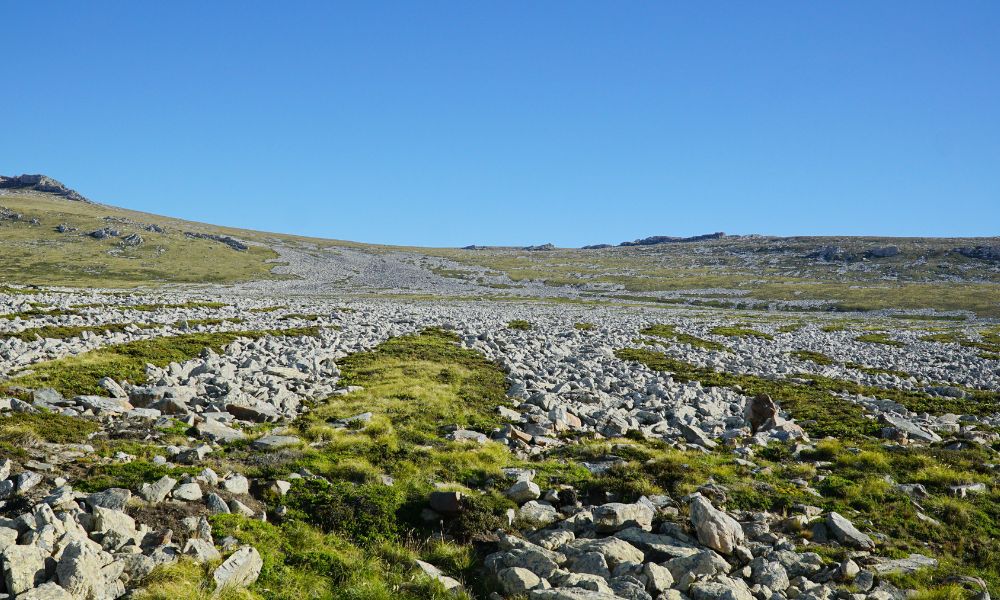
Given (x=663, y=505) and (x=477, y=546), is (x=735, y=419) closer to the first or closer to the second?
(x=663, y=505)

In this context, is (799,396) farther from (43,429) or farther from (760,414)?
(43,429)

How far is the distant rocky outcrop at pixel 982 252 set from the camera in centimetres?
15574

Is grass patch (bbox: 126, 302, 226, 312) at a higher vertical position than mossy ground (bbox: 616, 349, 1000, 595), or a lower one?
higher

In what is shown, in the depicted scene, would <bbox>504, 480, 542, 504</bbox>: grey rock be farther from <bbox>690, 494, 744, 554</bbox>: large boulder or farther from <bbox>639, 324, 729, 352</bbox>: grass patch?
<bbox>639, 324, 729, 352</bbox>: grass patch

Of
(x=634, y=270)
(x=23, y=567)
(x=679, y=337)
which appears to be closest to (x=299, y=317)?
(x=679, y=337)

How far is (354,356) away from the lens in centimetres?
2272

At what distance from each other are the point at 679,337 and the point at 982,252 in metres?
174

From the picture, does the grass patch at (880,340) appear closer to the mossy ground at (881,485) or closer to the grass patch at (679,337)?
the grass patch at (679,337)

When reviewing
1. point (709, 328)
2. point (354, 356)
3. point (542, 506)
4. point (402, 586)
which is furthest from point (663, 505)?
point (709, 328)

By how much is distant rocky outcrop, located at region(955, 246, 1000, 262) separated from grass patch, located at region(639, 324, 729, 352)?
163 m

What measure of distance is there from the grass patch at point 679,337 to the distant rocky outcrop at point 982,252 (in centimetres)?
16262

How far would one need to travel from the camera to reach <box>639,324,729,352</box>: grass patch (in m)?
34.4

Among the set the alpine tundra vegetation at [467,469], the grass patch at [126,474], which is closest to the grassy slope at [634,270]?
the alpine tundra vegetation at [467,469]

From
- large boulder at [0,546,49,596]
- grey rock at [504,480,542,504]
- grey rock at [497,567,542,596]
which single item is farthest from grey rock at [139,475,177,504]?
grey rock at [504,480,542,504]
